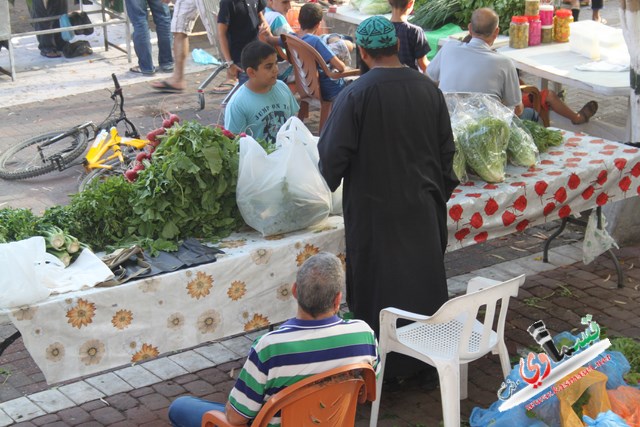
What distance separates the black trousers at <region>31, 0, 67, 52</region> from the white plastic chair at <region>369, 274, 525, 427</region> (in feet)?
28.9

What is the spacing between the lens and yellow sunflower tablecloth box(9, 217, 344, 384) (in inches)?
160

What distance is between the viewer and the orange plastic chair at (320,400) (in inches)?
134

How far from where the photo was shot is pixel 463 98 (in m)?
5.64

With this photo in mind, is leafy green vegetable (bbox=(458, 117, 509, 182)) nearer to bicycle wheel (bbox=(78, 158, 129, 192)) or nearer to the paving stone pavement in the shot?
the paving stone pavement

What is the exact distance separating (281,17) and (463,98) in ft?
13.8

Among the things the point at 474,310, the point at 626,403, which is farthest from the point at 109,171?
the point at 626,403

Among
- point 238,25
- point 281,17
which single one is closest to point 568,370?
point 238,25

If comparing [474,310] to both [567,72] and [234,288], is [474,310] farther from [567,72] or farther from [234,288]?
[567,72]

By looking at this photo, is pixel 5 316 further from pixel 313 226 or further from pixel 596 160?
pixel 596 160

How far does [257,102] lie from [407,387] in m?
1.95

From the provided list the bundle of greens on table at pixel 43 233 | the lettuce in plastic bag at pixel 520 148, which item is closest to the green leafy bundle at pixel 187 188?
the bundle of greens on table at pixel 43 233

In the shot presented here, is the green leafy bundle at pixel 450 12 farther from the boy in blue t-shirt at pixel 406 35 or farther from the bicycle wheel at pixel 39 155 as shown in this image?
the bicycle wheel at pixel 39 155

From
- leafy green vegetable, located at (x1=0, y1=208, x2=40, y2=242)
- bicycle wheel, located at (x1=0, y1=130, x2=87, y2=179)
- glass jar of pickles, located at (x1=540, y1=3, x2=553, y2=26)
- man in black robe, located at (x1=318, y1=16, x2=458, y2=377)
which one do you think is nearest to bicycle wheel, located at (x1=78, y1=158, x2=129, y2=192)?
bicycle wheel, located at (x1=0, y1=130, x2=87, y2=179)

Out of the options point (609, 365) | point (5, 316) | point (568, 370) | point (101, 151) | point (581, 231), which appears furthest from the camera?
point (101, 151)
